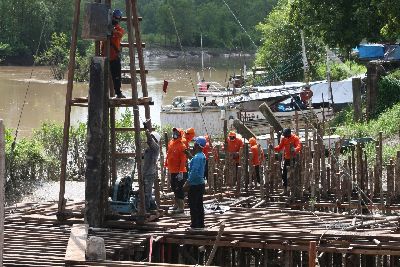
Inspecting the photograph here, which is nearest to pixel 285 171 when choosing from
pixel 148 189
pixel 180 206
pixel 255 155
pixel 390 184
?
pixel 255 155

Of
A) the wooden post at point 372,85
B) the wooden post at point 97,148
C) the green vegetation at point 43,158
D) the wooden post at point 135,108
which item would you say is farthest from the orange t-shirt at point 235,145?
the wooden post at point 372,85

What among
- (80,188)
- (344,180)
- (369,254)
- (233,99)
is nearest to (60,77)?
(233,99)

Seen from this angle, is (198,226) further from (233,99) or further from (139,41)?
(233,99)

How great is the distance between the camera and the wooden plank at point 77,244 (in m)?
11.5

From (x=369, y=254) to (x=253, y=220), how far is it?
224 centimetres

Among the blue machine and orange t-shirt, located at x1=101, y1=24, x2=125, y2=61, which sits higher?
orange t-shirt, located at x1=101, y1=24, x2=125, y2=61

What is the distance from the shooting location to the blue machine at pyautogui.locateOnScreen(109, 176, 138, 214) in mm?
14609

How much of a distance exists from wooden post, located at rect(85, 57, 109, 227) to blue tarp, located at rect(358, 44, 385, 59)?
29.6 m

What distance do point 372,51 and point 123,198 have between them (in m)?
30.6

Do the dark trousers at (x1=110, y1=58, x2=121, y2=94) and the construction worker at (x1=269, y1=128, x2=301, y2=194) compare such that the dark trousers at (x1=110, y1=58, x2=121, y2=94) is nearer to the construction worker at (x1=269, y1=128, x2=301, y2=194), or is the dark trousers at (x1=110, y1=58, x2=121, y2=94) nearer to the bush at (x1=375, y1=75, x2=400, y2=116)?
the construction worker at (x1=269, y1=128, x2=301, y2=194)

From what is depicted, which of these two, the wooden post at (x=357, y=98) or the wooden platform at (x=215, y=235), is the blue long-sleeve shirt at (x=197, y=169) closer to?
the wooden platform at (x=215, y=235)

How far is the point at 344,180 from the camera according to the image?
53.4ft

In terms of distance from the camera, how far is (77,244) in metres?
12.3

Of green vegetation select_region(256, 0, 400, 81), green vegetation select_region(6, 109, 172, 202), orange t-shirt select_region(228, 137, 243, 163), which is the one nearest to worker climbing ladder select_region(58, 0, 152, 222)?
orange t-shirt select_region(228, 137, 243, 163)
